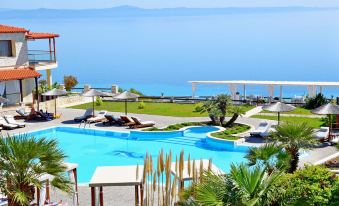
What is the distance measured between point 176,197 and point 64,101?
23090 millimetres

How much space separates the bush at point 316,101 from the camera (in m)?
30.6

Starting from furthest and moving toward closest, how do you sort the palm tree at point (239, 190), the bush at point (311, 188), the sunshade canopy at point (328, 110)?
the sunshade canopy at point (328, 110) → the bush at point (311, 188) → the palm tree at point (239, 190)

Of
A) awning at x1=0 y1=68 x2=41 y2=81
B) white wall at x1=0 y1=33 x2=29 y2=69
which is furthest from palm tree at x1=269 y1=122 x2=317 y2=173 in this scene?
white wall at x1=0 y1=33 x2=29 y2=69

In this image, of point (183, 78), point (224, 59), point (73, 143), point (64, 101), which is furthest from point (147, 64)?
point (73, 143)

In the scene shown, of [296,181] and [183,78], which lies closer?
[296,181]

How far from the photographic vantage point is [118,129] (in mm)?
26766

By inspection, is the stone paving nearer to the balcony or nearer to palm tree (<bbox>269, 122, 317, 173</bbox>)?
the balcony

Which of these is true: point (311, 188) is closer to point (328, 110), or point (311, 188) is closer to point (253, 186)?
point (253, 186)

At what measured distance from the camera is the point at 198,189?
8.97 meters

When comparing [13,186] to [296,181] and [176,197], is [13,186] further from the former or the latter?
[296,181]

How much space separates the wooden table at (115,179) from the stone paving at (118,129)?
1.88 metres

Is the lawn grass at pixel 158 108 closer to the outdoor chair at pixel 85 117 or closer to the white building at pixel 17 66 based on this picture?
the outdoor chair at pixel 85 117

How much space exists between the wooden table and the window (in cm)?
2285

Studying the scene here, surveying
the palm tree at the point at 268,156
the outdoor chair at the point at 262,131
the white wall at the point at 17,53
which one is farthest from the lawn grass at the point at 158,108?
the palm tree at the point at 268,156
